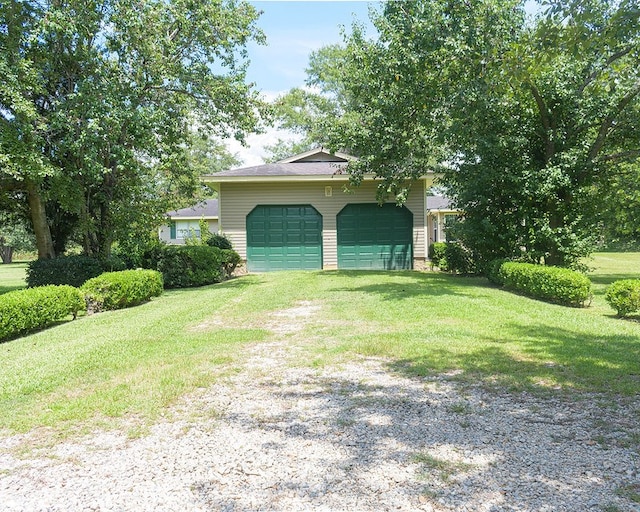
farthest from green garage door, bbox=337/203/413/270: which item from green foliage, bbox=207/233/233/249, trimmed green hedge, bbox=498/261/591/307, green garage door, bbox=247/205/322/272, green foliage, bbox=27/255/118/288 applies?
green foliage, bbox=27/255/118/288

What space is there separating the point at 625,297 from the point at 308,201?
11688 millimetres

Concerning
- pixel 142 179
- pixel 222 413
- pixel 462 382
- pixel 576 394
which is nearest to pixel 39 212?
pixel 142 179

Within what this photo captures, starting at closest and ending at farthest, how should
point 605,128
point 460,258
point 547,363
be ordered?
point 547,363
point 605,128
point 460,258

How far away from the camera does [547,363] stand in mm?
5207

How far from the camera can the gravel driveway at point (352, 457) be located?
8.66ft

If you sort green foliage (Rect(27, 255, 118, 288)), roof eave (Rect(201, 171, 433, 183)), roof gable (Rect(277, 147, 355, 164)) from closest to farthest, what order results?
green foliage (Rect(27, 255, 118, 288))
roof eave (Rect(201, 171, 433, 183))
roof gable (Rect(277, 147, 355, 164))

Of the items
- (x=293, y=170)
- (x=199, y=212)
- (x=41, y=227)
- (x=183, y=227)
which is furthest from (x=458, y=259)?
(x=183, y=227)

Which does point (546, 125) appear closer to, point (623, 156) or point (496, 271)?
point (623, 156)

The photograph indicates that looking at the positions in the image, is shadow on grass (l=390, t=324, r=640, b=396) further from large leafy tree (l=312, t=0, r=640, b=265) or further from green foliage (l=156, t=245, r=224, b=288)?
green foliage (l=156, t=245, r=224, b=288)

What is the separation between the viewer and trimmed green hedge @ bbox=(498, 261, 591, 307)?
30.6 ft

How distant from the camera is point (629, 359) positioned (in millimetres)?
5359

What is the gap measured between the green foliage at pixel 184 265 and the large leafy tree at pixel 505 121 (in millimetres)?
6550

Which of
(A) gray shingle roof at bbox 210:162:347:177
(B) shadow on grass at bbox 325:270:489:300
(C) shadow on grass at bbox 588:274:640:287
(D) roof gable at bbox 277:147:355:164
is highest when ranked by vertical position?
(D) roof gable at bbox 277:147:355:164

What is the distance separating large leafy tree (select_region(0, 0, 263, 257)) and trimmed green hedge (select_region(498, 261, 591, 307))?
807 cm
